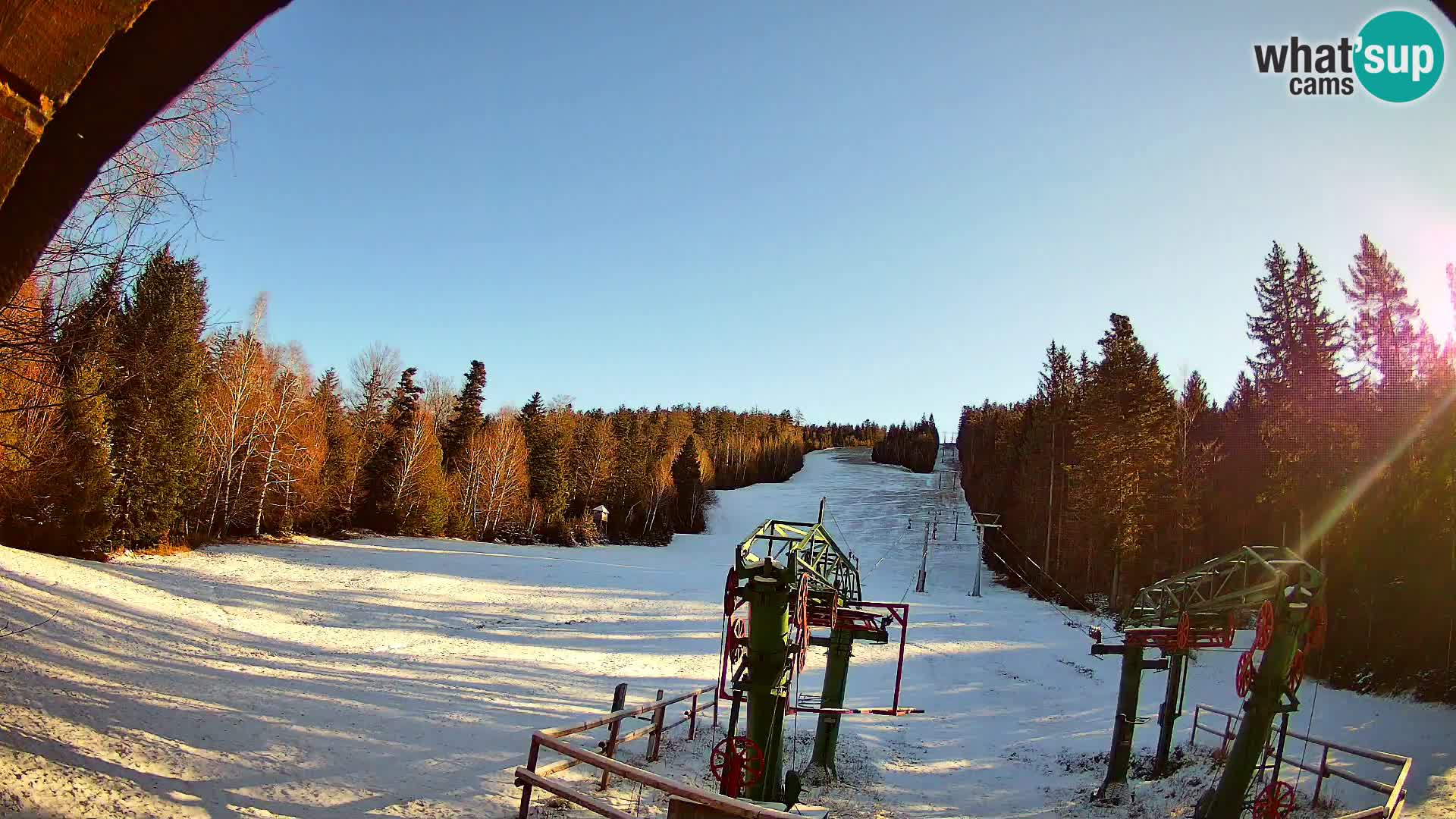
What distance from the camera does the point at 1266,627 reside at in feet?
38.1

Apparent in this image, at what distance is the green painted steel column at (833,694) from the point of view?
52.2 ft

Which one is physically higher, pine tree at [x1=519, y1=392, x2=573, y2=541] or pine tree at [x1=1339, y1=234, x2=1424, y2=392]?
pine tree at [x1=1339, y1=234, x2=1424, y2=392]

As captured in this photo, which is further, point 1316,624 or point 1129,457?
point 1129,457

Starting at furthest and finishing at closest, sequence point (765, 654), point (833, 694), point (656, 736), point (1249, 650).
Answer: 1. point (833, 694)
2. point (656, 736)
3. point (1249, 650)
4. point (765, 654)

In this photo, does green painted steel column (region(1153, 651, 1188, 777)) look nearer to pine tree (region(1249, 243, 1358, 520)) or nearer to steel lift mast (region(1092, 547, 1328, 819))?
steel lift mast (region(1092, 547, 1328, 819))

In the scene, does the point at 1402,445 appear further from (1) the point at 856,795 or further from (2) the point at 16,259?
(2) the point at 16,259

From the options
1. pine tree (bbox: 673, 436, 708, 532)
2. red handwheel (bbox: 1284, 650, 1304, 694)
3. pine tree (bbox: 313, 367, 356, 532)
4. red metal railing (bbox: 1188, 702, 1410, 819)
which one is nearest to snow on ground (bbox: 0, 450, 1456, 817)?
red metal railing (bbox: 1188, 702, 1410, 819)

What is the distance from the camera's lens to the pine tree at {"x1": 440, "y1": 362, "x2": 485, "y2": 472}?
5803 cm

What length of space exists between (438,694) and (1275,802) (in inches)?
641

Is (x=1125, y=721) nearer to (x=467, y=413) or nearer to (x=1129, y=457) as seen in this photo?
(x=1129, y=457)

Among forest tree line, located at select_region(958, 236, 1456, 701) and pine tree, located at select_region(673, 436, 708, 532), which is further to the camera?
pine tree, located at select_region(673, 436, 708, 532)

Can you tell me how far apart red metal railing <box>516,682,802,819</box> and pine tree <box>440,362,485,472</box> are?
45.1 m

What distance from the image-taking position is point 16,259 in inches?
65.7

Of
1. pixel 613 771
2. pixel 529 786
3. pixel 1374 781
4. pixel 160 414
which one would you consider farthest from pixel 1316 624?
pixel 160 414
